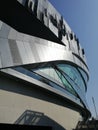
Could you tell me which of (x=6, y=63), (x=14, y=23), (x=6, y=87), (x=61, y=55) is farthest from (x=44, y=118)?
(x=14, y=23)

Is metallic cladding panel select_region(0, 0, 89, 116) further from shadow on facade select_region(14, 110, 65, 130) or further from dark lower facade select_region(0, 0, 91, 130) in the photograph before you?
shadow on facade select_region(14, 110, 65, 130)

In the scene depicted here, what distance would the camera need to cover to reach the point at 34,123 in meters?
14.2

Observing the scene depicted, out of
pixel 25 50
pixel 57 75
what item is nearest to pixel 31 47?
pixel 25 50

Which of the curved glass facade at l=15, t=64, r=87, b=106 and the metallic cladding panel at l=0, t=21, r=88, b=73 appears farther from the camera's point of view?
the curved glass facade at l=15, t=64, r=87, b=106

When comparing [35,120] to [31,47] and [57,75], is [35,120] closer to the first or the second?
[31,47]

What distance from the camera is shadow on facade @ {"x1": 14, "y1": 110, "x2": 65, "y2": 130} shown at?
43.3 ft

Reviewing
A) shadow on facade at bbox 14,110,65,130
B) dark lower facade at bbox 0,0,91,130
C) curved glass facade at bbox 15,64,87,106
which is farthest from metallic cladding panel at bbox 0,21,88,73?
shadow on facade at bbox 14,110,65,130

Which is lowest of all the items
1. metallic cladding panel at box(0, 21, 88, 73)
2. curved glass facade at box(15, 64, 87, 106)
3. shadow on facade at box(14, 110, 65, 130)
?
shadow on facade at box(14, 110, 65, 130)

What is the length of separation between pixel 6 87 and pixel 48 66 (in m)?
6.45

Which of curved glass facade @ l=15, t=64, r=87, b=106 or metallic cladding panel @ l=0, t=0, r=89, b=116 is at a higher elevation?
metallic cladding panel @ l=0, t=0, r=89, b=116

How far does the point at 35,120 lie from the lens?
565 inches

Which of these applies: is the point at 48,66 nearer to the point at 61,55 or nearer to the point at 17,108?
the point at 61,55

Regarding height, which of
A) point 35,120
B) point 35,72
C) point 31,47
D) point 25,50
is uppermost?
point 31,47

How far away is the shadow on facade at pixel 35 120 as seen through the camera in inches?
520
